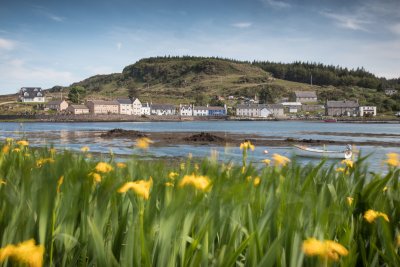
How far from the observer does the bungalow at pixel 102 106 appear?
18500 centimetres

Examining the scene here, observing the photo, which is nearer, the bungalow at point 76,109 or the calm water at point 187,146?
the calm water at point 187,146

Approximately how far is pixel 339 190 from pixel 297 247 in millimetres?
2029

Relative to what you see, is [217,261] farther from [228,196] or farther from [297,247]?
[228,196]

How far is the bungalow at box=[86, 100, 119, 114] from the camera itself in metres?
185

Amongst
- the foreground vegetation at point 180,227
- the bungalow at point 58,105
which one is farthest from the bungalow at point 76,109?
A: the foreground vegetation at point 180,227

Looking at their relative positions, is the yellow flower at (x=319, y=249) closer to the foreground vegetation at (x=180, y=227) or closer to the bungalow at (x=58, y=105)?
the foreground vegetation at (x=180, y=227)

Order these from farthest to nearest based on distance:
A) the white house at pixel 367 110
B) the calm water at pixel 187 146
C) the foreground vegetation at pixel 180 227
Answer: the white house at pixel 367 110
the calm water at pixel 187 146
the foreground vegetation at pixel 180 227

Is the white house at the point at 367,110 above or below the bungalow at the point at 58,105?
below

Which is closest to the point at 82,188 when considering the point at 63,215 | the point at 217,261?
the point at 63,215

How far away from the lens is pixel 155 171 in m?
3.85

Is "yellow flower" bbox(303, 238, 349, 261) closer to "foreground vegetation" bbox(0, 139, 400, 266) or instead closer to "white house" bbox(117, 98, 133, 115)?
"foreground vegetation" bbox(0, 139, 400, 266)

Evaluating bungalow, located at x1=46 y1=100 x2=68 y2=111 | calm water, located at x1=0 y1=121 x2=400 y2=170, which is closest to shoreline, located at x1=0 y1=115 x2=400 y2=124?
bungalow, located at x1=46 y1=100 x2=68 y2=111

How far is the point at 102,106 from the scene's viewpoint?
188625mm

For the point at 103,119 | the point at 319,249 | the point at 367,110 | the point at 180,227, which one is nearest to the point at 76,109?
the point at 103,119
